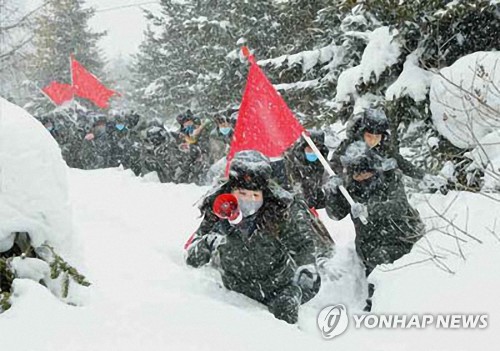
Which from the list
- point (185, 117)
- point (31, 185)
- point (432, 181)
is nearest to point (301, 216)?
point (31, 185)

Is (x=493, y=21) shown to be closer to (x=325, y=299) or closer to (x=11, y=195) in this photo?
(x=325, y=299)

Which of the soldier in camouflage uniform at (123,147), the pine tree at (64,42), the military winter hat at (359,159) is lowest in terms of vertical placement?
the pine tree at (64,42)

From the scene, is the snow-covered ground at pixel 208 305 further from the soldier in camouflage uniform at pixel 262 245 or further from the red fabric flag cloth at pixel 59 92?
the red fabric flag cloth at pixel 59 92

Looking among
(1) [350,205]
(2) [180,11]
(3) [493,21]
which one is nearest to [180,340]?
(1) [350,205]

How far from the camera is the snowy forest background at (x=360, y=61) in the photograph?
19.7 ft

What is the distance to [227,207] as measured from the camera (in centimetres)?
388

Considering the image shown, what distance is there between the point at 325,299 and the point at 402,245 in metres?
0.85

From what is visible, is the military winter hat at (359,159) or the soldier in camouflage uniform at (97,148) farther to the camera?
the soldier in camouflage uniform at (97,148)

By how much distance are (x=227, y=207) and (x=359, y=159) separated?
1.63 meters

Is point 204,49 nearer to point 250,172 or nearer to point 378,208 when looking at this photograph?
point 378,208

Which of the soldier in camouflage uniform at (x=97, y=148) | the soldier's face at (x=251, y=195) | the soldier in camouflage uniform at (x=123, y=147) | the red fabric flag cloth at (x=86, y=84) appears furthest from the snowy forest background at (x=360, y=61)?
the soldier in camouflage uniform at (x=97, y=148)

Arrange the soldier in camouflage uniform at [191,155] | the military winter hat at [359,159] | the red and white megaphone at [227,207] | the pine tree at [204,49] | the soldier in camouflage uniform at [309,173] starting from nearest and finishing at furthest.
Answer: the red and white megaphone at [227,207] → the military winter hat at [359,159] → the soldier in camouflage uniform at [309,173] → the soldier in camouflage uniform at [191,155] → the pine tree at [204,49]

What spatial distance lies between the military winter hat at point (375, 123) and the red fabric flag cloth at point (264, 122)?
1.13m

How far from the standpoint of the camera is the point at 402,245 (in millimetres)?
5152
